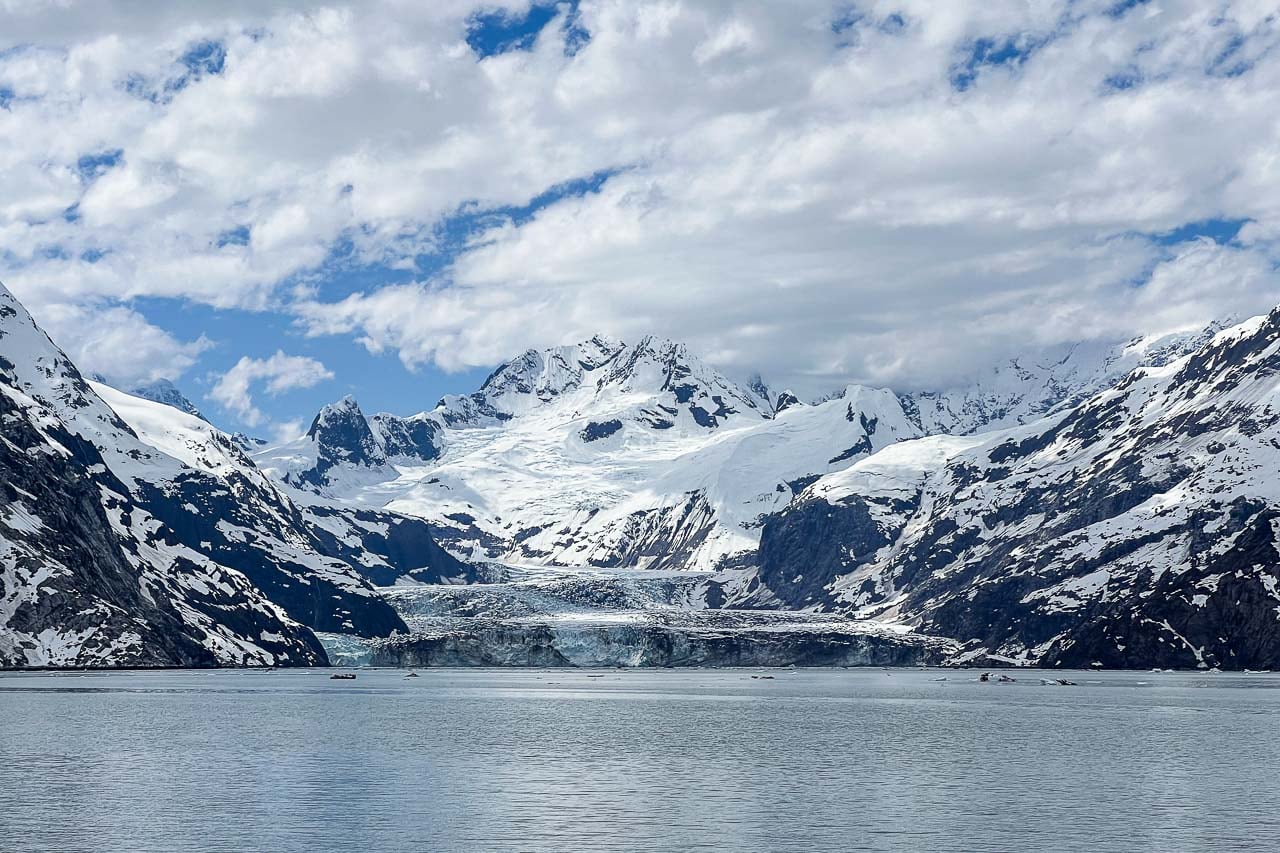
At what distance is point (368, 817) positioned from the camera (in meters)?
109

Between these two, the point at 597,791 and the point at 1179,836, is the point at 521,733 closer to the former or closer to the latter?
the point at 597,791

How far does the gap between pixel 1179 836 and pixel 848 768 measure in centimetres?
4784

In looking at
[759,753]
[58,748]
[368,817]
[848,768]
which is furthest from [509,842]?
[58,748]

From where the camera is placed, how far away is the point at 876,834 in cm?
10144

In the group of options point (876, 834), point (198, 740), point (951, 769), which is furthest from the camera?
point (198, 740)

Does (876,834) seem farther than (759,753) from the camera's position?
No

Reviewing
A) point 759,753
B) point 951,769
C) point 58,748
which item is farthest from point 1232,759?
point 58,748

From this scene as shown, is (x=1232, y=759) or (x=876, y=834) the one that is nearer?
(x=876, y=834)

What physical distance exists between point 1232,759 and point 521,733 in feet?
264

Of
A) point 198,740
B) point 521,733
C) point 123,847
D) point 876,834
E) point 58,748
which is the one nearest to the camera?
point 123,847

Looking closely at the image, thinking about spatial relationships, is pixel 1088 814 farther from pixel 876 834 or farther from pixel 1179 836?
pixel 876 834

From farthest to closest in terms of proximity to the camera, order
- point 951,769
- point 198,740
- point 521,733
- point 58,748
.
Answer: point 521,733
point 198,740
point 58,748
point 951,769

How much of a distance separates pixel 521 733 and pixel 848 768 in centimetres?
5766

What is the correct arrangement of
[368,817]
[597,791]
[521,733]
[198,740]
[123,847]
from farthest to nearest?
1. [521,733]
2. [198,740]
3. [597,791]
4. [368,817]
5. [123,847]
